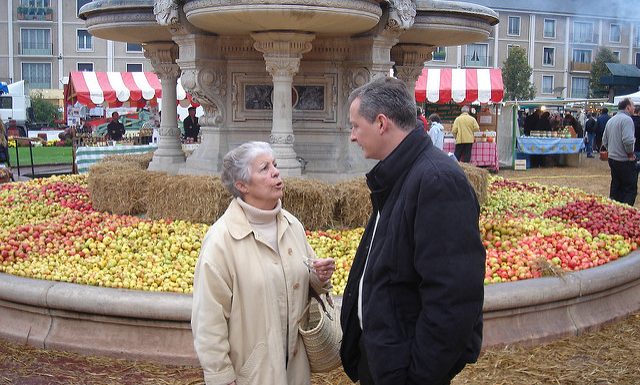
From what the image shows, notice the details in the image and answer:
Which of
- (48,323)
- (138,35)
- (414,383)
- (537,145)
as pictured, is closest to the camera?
(414,383)

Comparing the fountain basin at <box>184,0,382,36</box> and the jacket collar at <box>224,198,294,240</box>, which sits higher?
the fountain basin at <box>184,0,382,36</box>

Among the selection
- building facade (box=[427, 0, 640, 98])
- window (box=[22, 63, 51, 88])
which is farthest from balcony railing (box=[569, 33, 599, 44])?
window (box=[22, 63, 51, 88])

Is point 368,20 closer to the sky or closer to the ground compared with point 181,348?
closer to the sky

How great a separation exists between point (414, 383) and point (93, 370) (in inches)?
110

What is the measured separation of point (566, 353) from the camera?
5039 millimetres

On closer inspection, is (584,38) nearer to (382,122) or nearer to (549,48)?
(549,48)

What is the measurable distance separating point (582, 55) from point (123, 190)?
207ft

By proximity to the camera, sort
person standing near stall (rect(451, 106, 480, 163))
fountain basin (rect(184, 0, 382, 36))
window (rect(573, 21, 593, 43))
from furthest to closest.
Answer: window (rect(573, 21, 593, 43)) < person standing near stall (rect(451, 106, 480, 163)) < fountain basin (rect(184, 0, 382, 36))

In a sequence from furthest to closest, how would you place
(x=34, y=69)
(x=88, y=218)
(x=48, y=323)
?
(x=34, y=69) < (x=88, y=218) < (x=48, y=323)

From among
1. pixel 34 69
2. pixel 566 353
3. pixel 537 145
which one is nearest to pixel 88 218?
pixel 566 353

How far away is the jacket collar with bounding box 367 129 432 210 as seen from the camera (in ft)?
8.34

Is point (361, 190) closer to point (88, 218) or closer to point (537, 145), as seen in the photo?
point (88, 218)

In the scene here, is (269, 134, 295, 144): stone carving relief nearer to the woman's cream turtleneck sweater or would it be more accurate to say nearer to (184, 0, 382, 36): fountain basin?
(184, 0, 382, 36): fountain basin

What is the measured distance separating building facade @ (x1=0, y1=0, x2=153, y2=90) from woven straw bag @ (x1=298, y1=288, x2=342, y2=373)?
178ft
